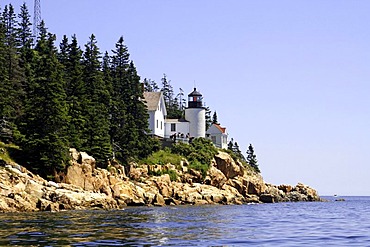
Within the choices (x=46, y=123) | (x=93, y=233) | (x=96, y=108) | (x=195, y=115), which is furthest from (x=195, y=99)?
(x=93, y=233)

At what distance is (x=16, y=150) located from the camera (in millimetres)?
53875

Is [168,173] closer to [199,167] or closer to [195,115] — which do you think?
[199,167]

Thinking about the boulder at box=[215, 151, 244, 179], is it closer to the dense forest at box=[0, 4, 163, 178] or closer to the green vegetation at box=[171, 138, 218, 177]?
the green vegetation at box=[171, 138, 218, 177]

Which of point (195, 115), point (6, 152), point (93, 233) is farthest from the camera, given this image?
point (195, 115)

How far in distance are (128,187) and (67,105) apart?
1071cm

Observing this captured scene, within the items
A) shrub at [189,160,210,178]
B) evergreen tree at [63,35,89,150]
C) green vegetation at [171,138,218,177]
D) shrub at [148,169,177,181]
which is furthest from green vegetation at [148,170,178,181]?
evergreen tree at [63,35,89,150]

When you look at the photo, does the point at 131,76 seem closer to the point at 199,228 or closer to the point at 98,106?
the point at 98,106

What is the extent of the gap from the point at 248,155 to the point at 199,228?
307ft

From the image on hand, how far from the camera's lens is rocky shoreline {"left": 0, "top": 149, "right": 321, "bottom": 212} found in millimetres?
44688

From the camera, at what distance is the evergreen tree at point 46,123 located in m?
52.9

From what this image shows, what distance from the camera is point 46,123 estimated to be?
55.0 m

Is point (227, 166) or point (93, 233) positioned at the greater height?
point (227, 166)

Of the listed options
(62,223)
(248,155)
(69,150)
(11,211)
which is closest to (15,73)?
(69,150)

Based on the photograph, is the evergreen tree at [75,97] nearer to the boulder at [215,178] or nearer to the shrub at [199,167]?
the shrub at [199,167]
